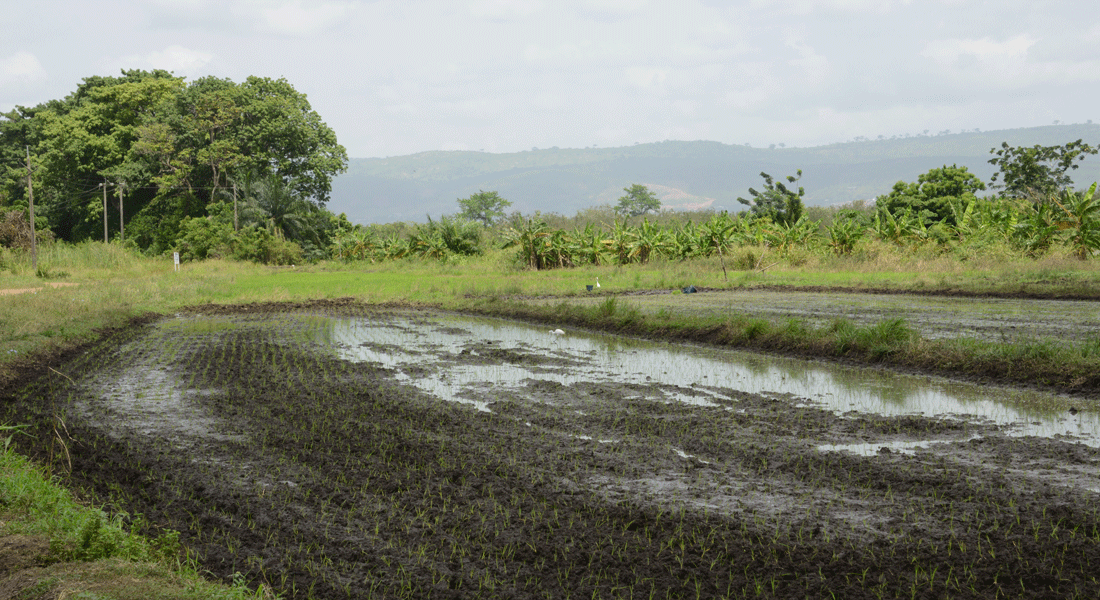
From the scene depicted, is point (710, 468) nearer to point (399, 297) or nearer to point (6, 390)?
point (6, 390)

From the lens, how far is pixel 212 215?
145 feet

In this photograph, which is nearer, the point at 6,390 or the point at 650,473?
the point at 650,473

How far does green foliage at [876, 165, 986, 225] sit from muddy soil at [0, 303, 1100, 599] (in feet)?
97.0

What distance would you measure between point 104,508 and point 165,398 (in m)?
3.81

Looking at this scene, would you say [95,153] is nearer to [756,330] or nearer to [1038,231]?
[756,330]

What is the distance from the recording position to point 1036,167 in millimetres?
40656

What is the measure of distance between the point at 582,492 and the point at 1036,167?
43992 millimetres

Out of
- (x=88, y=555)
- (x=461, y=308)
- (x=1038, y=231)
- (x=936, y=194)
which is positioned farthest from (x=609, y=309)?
(x=936, y=194)

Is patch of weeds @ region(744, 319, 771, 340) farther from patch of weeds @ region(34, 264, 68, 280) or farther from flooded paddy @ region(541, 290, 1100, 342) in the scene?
patch of weeds @ region(34, 264, 68, 280)

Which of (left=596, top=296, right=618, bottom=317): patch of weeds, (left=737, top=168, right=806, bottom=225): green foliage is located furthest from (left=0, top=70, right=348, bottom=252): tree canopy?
(left=596, top=296, right=618, bottom=317): patch of weeds

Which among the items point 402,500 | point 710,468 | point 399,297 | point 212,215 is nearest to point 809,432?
point 710,468

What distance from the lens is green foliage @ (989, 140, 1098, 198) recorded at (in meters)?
40.0

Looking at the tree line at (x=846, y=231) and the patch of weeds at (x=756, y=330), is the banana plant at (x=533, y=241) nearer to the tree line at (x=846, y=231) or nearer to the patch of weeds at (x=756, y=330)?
the tree line at (x=846, y=231)

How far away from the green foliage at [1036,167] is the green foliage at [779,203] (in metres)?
10.9
